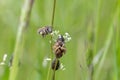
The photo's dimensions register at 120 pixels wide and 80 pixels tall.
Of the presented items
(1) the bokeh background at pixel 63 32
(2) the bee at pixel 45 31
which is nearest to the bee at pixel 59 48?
(2) the bee at pixel 45 31

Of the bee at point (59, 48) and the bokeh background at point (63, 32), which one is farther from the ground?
the bokeh background at point (63, 32)

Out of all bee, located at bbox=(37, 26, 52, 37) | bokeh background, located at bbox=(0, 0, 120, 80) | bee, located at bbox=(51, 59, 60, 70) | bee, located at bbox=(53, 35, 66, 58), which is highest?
bokeh background, located at bbox=(0, 0, 120, 80)

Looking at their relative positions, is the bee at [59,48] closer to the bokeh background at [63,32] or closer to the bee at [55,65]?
the bee at [55,65]

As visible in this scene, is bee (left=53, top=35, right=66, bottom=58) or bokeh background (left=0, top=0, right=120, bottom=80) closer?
bee (left=53, top=35, right=66, bottom=58)

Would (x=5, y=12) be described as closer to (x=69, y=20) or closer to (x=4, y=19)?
(x=4, y=19)

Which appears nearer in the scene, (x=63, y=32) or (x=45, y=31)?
(x=45, y=31)

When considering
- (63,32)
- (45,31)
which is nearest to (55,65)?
(45,31)

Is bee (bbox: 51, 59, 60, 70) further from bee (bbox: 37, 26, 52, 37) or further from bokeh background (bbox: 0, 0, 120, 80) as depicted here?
bokeh background (bbox: 0, 0, 120, 80)

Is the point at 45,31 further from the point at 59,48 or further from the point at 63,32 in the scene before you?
the point at 63,32

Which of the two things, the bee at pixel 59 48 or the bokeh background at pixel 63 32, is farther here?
the bokeh background at pixel 63 32

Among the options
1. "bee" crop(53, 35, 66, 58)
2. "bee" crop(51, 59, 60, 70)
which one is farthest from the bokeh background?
"bee" crop(53, 35, 66, 58)

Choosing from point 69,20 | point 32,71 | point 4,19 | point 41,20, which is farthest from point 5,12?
point 32,71
